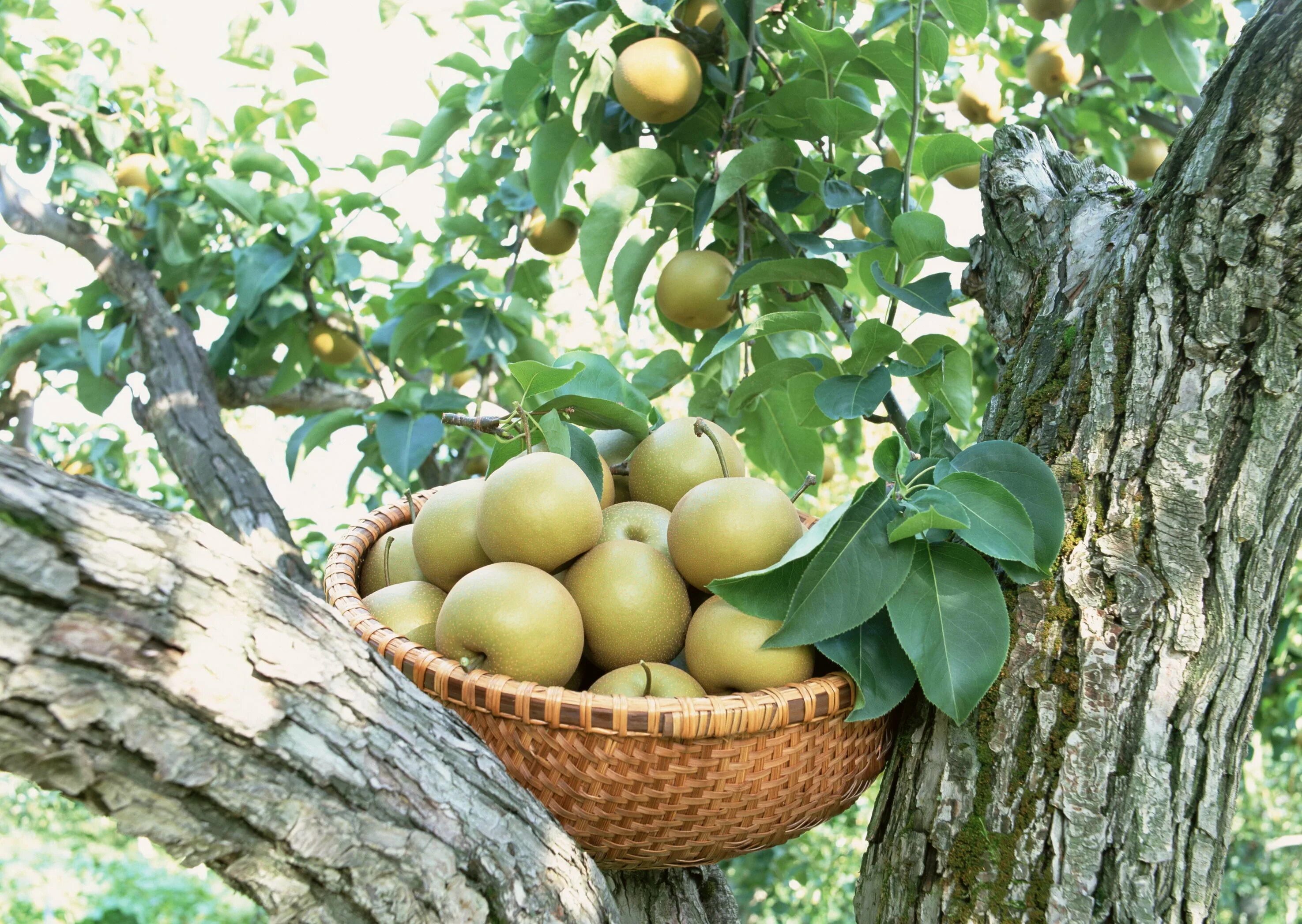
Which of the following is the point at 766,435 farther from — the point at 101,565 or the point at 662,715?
the point at 101,565

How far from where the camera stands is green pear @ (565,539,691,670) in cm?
89

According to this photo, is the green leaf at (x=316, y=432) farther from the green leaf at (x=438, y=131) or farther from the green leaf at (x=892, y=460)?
the green leaf at (x=892, y=460)

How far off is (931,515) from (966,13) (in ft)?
2.52

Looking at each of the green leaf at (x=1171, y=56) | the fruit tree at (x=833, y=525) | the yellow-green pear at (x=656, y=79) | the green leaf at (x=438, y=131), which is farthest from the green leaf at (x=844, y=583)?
the green leaf at (x=1171, y=56)

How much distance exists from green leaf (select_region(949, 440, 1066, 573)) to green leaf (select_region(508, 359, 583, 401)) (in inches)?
14.3

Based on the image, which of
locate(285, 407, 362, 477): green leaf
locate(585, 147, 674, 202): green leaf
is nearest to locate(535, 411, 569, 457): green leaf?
locate(585, 147, 674, 202): green leaf

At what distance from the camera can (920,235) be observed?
3.84 feet

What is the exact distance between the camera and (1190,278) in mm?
806

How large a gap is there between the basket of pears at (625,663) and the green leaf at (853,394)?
0.20m

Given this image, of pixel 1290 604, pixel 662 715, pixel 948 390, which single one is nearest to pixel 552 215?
pixel 948 390

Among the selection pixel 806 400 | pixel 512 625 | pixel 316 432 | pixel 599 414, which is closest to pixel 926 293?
pixel 806 400

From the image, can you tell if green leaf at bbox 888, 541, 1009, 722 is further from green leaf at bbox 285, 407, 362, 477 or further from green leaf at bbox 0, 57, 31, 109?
green leaf at bbox 0, 57, 31, 109

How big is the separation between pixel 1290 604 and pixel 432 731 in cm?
313

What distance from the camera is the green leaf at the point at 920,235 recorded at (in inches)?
45.7
